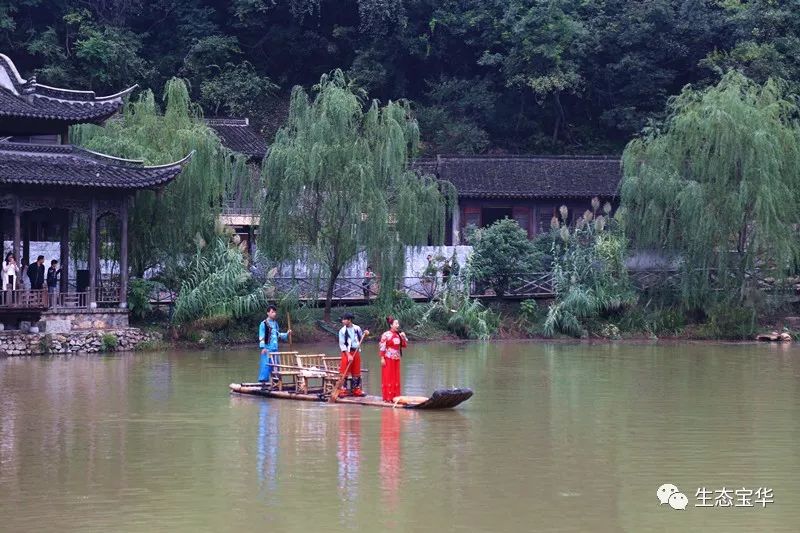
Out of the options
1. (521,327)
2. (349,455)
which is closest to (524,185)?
(521,327)

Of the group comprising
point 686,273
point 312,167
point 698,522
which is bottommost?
point 698,522

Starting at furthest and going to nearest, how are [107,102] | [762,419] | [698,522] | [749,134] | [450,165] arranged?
[450,165], [749,134], [107,102], [762,419], [698,522]

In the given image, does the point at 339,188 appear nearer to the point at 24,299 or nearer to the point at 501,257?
the point at 501,257

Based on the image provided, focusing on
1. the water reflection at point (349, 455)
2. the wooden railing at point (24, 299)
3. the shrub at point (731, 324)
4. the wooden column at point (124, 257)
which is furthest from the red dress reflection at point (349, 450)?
the shrub at point (731, 324)

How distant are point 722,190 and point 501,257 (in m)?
6.33

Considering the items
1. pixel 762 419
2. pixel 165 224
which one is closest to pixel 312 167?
pixel 165 224

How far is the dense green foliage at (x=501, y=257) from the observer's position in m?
35.9

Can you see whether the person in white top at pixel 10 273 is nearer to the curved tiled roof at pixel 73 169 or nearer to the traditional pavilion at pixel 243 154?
the curved tiled roof at pixel 73 169

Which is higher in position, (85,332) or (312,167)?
(312,167)

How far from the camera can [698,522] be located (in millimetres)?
12156

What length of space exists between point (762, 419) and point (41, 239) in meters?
21.1

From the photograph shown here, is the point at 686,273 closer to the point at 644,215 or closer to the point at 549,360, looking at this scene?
the point at 644,215

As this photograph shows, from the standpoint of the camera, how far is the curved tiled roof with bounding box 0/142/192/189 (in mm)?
28750

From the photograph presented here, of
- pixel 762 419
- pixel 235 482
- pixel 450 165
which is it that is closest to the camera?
pixel 235 482
